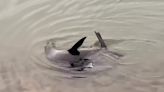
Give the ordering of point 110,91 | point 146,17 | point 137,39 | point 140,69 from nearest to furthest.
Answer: point 110,91 < point 140,69 < point 137,39 < point 146,17

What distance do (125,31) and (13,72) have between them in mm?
1600

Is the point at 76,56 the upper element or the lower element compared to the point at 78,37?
lower

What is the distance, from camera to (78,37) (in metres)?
5.30

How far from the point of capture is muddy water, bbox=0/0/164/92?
4.58 m

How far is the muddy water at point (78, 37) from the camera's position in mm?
4582

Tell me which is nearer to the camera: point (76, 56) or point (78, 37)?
point (76, 56)

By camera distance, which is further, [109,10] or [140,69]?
[109,10]

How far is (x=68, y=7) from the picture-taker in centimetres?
594

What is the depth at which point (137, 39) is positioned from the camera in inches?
206

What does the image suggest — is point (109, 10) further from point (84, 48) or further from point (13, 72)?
point (13, 72)

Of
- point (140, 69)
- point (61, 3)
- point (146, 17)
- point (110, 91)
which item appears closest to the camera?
point (110, 91)

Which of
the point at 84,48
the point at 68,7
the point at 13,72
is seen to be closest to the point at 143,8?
the point at 68,7

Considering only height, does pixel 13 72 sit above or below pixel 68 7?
below

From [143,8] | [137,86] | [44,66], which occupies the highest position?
[143,8]
